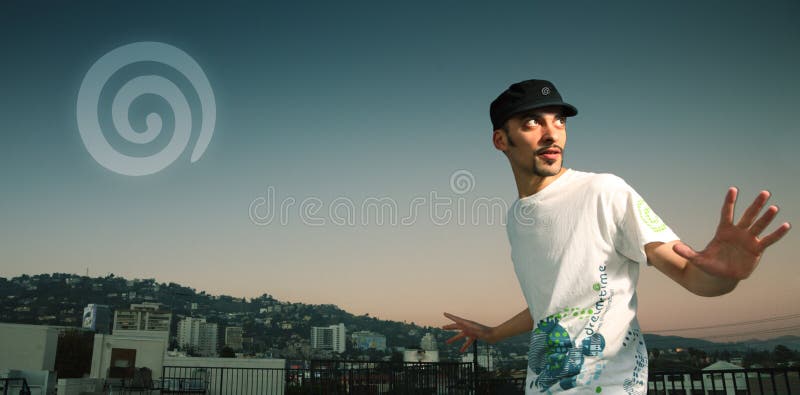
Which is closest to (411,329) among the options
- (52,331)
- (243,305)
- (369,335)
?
(369,335)

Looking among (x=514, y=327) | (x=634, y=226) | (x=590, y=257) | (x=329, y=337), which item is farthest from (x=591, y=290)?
(x=329, y=337)

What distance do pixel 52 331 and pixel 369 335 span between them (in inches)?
2036

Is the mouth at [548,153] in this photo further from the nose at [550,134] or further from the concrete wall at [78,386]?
the concrete wall at [78,386]

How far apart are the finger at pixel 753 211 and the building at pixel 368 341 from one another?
68527 millimetres

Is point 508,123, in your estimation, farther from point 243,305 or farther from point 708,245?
point 243,305

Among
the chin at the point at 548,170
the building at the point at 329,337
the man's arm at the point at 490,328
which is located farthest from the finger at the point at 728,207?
the building at the point at 329,337

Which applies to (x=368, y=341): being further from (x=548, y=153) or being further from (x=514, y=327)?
(x=548, y=153)

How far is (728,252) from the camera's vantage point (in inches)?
48.6

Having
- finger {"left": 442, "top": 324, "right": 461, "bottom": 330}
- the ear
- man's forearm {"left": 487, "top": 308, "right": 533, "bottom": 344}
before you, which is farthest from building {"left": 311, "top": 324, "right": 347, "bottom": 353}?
the ear

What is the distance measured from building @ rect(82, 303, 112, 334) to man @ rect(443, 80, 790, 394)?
92.9 metres

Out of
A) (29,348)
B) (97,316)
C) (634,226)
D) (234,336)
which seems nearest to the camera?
(634,226)

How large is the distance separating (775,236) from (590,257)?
432 millimetres

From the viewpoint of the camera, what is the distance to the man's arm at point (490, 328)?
2127mm

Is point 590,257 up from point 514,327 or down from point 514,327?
up
